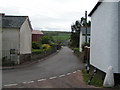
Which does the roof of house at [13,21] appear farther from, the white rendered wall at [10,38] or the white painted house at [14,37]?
the white rendered wall at [10,38]

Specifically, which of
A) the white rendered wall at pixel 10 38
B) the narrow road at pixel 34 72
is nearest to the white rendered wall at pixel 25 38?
the white rendered wall at pixel 10 38

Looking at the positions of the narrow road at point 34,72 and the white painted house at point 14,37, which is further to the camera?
the white painted house at point 14,37

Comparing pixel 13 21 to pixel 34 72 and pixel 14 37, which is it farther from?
pixel 34 72

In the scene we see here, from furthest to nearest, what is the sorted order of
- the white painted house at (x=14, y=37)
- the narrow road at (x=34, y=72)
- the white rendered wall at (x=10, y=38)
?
the white rendered wall at (x=10, y=38) → the white painted house at (x=14, y=37) → the narrow road at (x=34, y=72)

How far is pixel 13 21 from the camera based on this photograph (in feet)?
81.3

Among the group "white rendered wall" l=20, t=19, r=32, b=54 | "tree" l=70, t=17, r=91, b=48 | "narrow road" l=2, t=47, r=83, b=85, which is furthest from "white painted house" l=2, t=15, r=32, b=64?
"tree" l=70, t=17, r=91, b=48

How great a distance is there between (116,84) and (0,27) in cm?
1624

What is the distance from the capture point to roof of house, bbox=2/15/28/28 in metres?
23.7

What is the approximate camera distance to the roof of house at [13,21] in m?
23.7

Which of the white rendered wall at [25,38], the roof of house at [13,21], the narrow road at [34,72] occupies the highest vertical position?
the roof of house at [13,21]

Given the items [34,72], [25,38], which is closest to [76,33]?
[25,38]

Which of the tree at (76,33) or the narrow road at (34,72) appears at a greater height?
the tree at (76,33)

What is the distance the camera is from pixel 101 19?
13789 mm

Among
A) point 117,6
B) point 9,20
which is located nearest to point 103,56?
point 117,6
